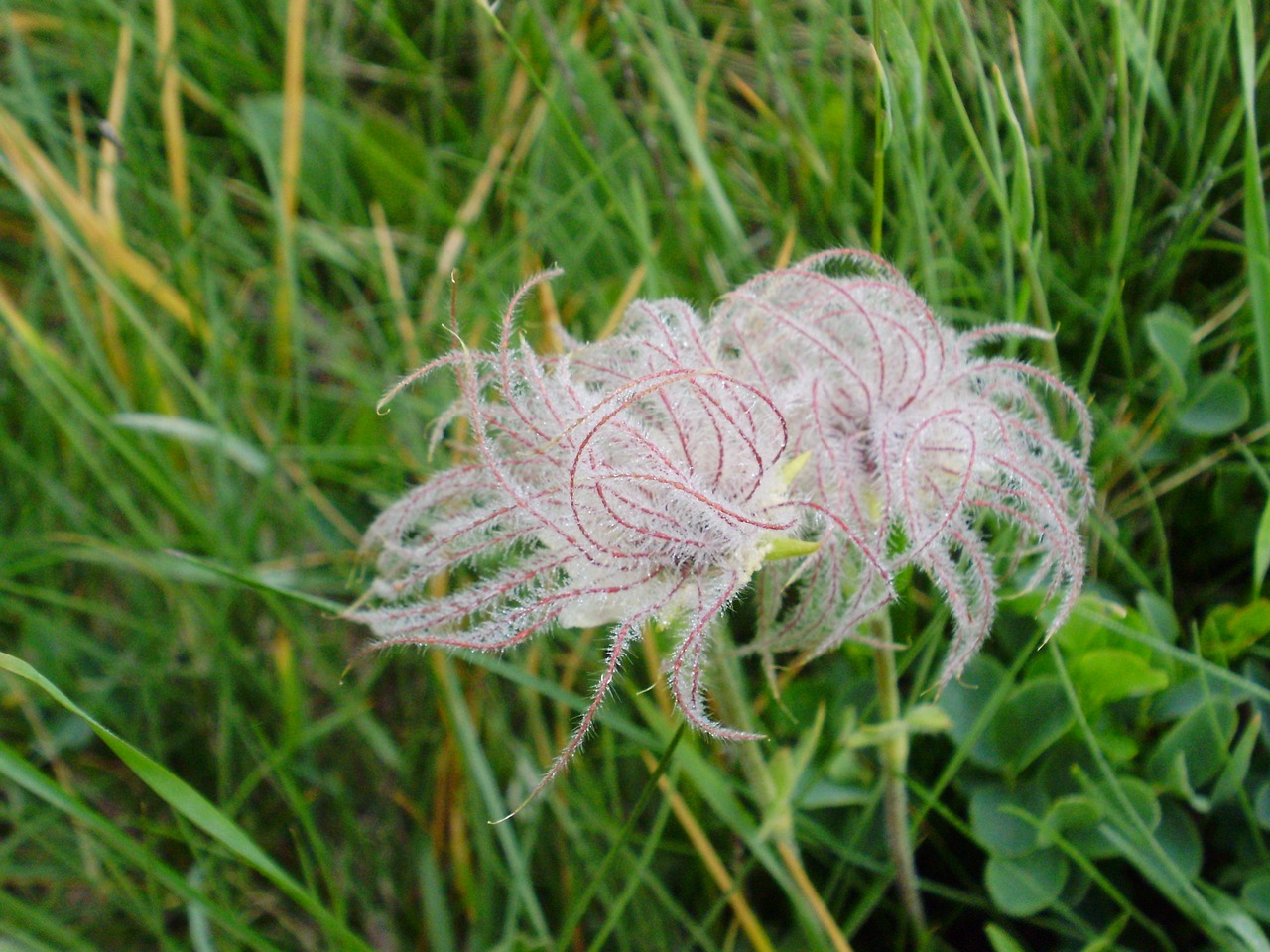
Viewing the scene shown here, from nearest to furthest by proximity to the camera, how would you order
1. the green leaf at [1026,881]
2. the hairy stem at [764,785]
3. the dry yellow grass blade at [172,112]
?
the hairy stem at [764,785]
the green leaf at [1026,881]
the dry yellow grass blade at [172,112]

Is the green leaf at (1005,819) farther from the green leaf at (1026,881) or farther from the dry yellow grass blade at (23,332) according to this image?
the dry yellow grass blade at (23,332)

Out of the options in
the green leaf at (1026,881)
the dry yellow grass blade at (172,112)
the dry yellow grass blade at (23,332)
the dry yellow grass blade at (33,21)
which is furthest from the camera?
the dry yellow grass blade at (33,21)

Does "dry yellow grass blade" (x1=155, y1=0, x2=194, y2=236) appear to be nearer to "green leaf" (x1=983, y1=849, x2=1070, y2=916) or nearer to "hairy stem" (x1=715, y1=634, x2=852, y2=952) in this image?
"hairy stem" (x1=715, y1=634, x2=852, y2=952)

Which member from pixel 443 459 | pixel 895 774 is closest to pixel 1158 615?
pixel 895 774

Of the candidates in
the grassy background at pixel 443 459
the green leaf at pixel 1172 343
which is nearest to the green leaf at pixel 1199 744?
the grassy background at pixel 443 459

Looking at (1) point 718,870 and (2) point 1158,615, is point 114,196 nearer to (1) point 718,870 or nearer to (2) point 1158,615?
(1) point 718,870

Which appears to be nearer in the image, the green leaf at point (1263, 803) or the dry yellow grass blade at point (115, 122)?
the green leaf at point (1263, 803)

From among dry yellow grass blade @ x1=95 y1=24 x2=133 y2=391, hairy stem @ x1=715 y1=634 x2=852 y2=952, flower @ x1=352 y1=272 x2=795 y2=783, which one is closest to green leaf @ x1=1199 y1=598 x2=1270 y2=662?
hairy stem @ x1=715 y1=634 x2=852 y2=952
